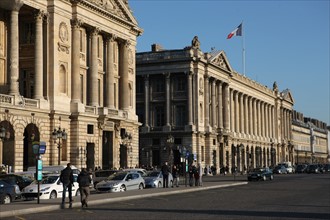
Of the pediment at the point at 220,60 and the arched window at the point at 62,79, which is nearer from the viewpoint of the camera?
the arched window at the point at 62,79

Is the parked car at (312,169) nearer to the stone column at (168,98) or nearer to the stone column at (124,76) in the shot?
the stone column at (168,98)

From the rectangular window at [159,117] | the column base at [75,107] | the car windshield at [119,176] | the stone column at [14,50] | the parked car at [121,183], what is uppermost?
the stone column at [14,50]

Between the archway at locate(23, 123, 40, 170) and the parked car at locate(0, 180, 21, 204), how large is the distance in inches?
761

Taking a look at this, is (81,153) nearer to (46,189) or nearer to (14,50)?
(14,50)

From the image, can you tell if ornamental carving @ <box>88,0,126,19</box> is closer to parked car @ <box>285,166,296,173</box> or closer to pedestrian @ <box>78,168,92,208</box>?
pedestrian @ <box>78,168,92,208</box>

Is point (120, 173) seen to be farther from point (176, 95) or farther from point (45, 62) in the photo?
point (176, 95)

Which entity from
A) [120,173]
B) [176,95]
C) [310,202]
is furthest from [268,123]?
[310,202]

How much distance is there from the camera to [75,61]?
6122cm

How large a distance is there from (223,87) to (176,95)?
1649 centimetres

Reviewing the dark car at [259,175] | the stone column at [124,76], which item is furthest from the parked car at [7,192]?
the dark car at [259,175]

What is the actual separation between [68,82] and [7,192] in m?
27.2

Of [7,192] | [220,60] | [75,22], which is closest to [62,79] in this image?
[75,22]

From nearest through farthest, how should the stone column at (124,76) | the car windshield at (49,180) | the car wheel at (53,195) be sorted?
the car wheel at (53,195) → the car windshield at (49,180) → the stone column at (124,76)

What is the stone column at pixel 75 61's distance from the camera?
199ft
